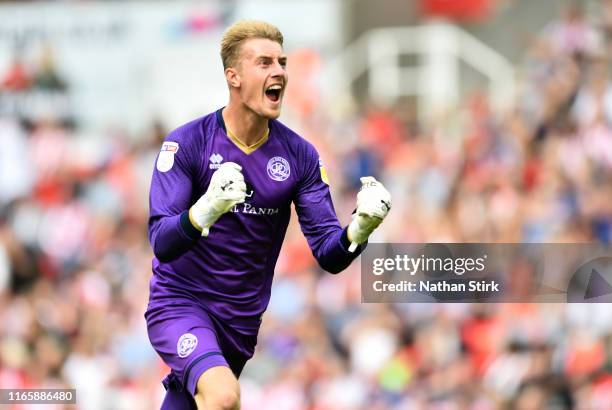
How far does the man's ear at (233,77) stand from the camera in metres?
7.90

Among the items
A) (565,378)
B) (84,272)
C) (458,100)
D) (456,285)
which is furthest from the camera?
(458,100)

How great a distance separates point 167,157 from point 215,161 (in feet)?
0.89

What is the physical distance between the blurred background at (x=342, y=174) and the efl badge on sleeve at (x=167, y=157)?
5719 millimetres

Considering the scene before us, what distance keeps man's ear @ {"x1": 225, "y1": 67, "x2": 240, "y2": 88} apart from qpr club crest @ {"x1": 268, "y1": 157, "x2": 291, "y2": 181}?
47cm

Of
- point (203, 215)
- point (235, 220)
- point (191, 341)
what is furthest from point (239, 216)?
point (191, 341)

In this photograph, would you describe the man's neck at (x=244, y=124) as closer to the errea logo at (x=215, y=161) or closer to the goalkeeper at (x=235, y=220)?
the goalkeeper at (x=235, y=220)

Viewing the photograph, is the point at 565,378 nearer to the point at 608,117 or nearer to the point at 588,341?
the point at 588,341

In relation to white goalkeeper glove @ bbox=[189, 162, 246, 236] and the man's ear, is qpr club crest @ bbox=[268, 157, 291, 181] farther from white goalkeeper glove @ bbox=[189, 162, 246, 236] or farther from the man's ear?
white goalkeeper glove @ bbox=[189, 162, 246, 236]

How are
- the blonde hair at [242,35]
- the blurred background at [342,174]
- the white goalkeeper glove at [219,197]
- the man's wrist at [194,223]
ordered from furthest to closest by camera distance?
the blurred background at [342,174] → the blonde hair at [242,35] → the man's wrist at [194,223] → the white goalkeeper glove at [219,197]

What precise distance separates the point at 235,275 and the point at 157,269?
1.50ft

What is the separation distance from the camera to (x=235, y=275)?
7.98 meters

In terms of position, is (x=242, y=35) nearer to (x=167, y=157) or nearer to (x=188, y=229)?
(x=167, y=157)

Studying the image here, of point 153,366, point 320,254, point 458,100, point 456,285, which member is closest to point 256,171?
point 320,254

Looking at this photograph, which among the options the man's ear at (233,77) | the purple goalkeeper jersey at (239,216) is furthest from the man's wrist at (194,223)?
the man's ear at (233,77)
